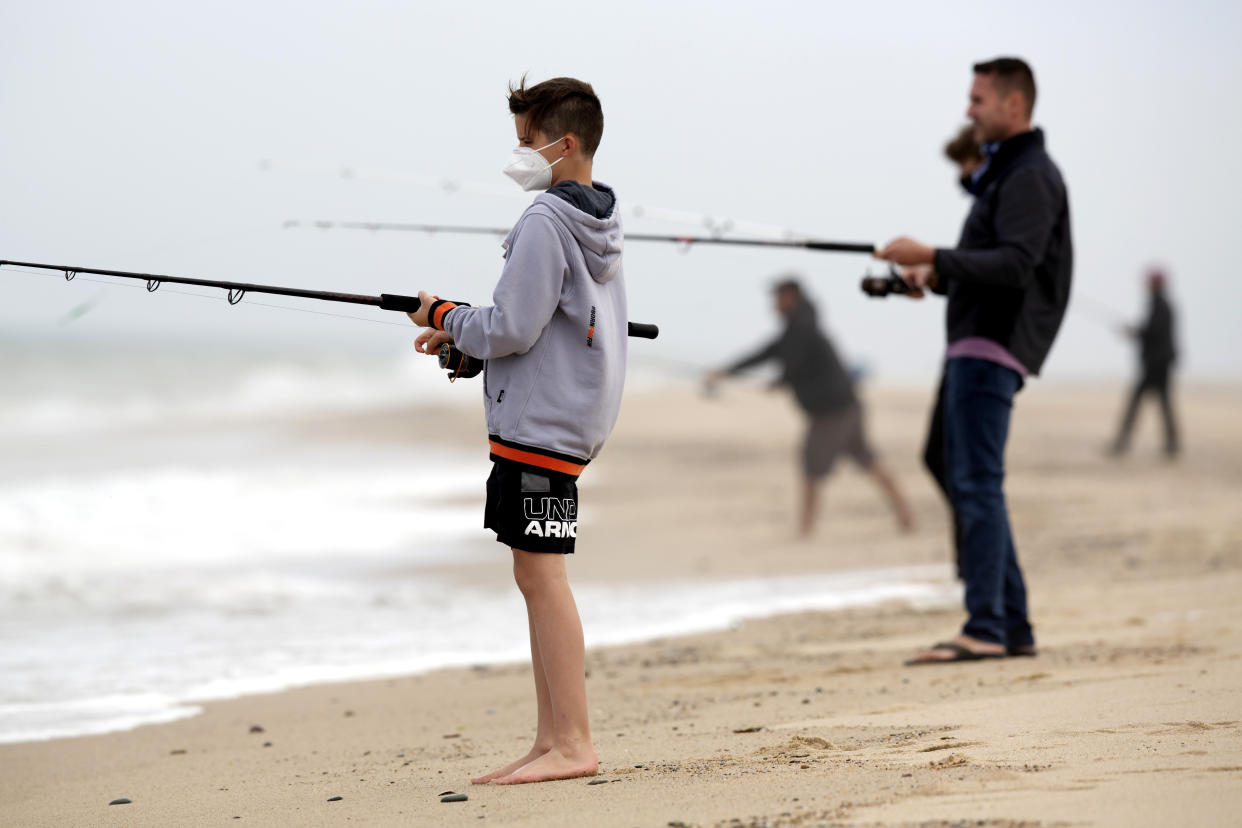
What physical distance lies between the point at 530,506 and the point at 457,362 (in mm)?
389

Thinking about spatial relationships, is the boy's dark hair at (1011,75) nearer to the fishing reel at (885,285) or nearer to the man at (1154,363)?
the fishing reel at (885,285)

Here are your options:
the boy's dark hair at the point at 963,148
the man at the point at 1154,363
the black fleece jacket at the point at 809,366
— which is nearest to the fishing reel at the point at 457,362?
the boy's dark hair at the point at 963,148

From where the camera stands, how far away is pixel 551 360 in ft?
10.0

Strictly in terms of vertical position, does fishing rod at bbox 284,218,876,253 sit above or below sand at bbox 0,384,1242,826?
above

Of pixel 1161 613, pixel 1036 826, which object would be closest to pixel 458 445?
pixel 1161 613

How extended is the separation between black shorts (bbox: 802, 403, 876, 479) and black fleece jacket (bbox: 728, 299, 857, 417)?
0.23ft

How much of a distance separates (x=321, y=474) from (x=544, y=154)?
37.6 ft

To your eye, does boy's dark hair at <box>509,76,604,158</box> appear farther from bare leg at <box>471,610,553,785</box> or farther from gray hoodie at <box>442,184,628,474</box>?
bare leg at <box>471,610,553,785</box>

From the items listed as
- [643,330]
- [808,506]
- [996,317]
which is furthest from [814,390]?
[643,330]

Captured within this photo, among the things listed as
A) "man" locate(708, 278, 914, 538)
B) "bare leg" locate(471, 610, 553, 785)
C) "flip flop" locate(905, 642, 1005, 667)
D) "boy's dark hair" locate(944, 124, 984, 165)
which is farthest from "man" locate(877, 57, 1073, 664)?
"man" locate(708, 278, 914, 538)

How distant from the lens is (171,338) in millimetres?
73125

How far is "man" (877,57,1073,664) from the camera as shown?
4.51 m

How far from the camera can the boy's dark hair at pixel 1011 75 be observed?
464 cm

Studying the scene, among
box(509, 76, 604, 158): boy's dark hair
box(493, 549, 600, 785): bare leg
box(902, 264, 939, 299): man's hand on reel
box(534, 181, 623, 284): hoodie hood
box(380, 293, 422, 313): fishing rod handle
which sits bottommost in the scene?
box(493, 549, 600, 785): bare leg
